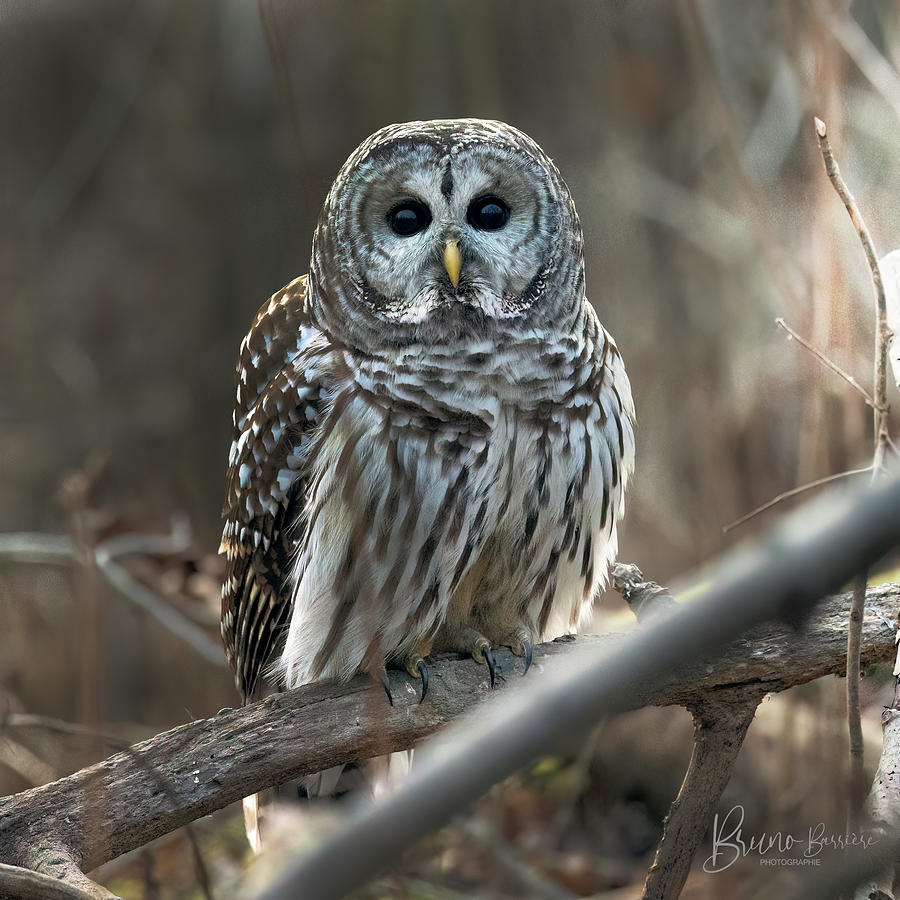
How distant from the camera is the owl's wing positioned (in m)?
2.84

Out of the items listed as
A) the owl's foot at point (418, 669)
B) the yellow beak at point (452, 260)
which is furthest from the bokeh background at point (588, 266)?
the yellow beak at point (452, 260)

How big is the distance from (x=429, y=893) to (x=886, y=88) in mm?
2984

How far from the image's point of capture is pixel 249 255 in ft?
23.6

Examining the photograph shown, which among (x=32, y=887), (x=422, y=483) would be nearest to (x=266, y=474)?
(x=422, y=483)

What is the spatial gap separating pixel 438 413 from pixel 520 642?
0.62 m

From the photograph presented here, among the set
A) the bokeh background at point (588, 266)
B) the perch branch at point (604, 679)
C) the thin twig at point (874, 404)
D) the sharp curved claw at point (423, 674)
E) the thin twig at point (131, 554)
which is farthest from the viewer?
the thin twig at point (131, 554)

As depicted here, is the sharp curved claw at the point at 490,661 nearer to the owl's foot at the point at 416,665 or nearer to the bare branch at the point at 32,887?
the owl's foot at the point at 416,665

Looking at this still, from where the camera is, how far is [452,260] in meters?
2.59

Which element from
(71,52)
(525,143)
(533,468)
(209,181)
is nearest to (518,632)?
(533,468)

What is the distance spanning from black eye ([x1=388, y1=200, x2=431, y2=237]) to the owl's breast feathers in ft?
1.05

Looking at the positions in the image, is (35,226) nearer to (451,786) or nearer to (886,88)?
(886,88)

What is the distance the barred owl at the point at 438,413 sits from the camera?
105 inches

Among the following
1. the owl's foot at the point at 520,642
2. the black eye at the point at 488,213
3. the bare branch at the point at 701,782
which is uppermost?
the black eye at the point at 488,213

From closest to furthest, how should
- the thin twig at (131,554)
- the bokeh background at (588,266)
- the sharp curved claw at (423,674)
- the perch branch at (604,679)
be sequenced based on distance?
the perch branch at (604,679) → the sharp curved claw at (423,674) → the bokeh background at (588,266) → the thin twig at (131,554)
